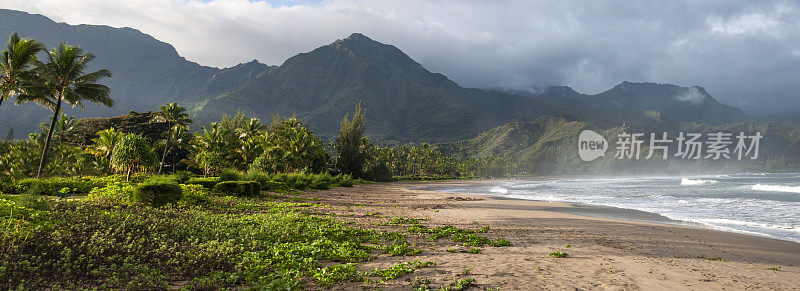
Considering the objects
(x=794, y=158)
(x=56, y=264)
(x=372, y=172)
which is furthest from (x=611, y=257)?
(x=794, y=158)

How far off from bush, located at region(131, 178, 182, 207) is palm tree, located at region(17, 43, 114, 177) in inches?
830

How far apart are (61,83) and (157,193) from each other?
24.4 m

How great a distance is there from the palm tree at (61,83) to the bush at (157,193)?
21.1 meters

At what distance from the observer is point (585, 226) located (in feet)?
45.7

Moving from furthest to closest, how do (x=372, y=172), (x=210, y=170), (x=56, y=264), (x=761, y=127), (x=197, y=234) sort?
(x=761, y=127) < (x=372, y=172) < (x=210, y=170) < (x=197, y=234) < (x=56, y=264)

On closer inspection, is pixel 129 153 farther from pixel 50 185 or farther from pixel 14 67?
pixel 50 185

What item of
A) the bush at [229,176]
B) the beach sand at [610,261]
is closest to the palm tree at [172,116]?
the bush at [229,176]

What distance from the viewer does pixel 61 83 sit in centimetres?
2708

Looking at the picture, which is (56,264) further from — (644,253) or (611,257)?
(644,253)

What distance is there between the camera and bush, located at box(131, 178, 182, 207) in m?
11.4

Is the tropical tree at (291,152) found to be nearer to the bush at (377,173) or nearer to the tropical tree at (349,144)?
the tropical tree at (349,144)

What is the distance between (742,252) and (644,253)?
316 centimetres

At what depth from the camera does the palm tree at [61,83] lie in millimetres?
25750

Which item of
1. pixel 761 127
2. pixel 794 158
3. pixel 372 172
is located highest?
pixel 761 127
